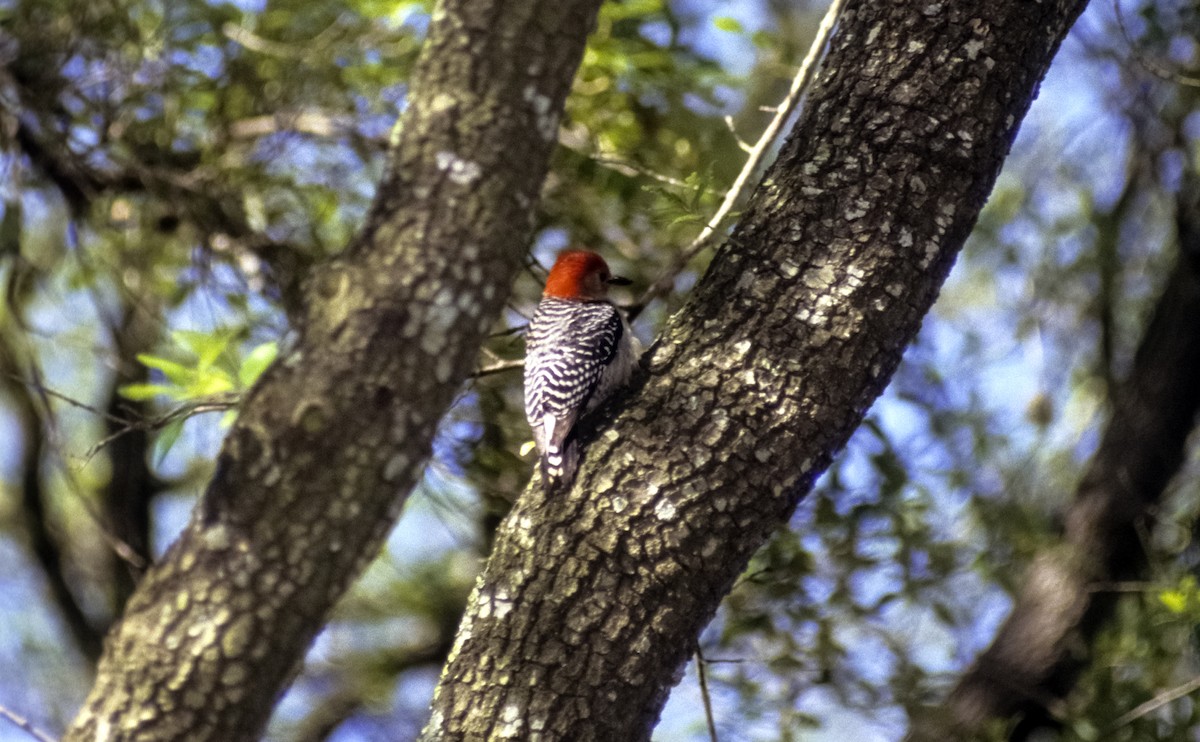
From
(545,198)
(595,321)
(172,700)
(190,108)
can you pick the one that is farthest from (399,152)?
(190,108)

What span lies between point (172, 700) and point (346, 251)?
2.60 ft

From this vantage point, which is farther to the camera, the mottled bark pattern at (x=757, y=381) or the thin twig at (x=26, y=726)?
the mottled bark pattern at (x=757, y=381)

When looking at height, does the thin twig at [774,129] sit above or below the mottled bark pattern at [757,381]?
above

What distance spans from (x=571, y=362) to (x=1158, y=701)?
2.47 metres

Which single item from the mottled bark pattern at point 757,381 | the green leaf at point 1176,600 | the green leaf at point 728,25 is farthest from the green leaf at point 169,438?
the green leaf at point 1176,600

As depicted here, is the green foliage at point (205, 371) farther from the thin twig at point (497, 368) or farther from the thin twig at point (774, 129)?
the thin twig at point (774, 129)

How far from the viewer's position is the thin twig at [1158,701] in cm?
449

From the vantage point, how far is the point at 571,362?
4.07m

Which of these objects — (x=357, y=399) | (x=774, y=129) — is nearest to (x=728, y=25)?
(x=774, y=129)

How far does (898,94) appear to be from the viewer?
10.6 feet

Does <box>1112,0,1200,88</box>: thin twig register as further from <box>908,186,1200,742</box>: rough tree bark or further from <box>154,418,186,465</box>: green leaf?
<box>154,418,186,465</box>: green leaf

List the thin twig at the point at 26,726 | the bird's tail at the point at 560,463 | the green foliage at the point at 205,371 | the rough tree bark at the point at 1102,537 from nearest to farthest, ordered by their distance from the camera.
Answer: the thin twig at the point at 26,726, the bird's tail at the point at 560,463, the green foliage at the point at 205,371, the rough tree bark at the point at 1102,537

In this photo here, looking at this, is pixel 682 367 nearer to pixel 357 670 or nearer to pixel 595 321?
pixel 595 321

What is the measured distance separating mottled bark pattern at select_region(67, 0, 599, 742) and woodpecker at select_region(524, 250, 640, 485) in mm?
1348
